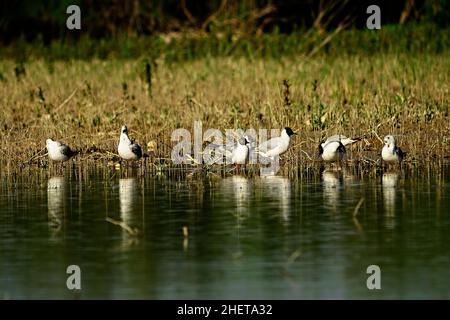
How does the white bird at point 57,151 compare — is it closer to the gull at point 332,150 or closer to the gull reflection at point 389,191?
the gull at point 332,150

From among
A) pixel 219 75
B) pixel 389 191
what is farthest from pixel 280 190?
pixel 219 75

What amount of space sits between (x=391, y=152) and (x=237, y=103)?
435 cm

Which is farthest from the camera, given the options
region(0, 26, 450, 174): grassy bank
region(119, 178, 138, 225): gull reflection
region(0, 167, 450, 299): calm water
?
region(0, 26, 450, 174): grassy bank

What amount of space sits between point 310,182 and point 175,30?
18.4 meters

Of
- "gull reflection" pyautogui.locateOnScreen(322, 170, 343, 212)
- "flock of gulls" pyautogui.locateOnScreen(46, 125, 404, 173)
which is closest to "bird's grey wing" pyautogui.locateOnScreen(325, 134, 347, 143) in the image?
"flock of gulls" pyautogui.locateOnScreen(46, 125, 404, 173)

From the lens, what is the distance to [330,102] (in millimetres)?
17250

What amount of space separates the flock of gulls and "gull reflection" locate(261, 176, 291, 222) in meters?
0.60

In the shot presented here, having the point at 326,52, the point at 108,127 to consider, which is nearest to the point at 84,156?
the point at 108,127

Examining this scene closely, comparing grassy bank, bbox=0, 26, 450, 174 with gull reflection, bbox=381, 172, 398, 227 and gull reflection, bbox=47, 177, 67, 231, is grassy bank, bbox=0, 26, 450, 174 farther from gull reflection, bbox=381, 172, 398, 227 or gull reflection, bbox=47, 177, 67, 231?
gull reflection, bbox=47, 177, 67, 231

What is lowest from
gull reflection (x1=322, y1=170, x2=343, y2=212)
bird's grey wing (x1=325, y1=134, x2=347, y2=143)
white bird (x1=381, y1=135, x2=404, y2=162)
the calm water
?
the calm water

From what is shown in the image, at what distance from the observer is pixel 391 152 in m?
13.4

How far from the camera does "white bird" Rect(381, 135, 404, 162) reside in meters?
13.4

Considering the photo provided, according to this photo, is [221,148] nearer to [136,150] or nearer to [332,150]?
[136,150]
